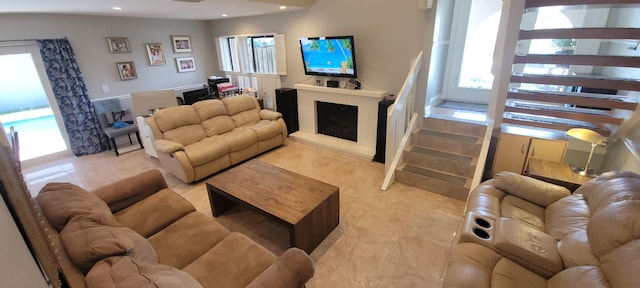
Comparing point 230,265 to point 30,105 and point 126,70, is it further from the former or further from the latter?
point 30,105

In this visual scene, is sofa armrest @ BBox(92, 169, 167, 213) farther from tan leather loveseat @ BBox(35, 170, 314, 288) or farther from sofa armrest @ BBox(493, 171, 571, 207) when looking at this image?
sofa armrest @ BBox(493, 171, 571, 207)

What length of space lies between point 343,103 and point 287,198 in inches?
95.1

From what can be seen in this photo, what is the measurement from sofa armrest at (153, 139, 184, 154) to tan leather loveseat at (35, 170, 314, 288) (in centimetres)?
105

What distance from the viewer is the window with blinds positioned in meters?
2.30

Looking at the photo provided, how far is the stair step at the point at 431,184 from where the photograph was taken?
3.03 meters

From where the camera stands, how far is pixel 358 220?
2746 millimetres

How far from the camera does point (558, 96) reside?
266cm

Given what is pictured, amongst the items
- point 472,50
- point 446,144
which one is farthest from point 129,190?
point 472,50

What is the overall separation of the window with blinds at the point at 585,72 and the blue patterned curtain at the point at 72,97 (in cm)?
593

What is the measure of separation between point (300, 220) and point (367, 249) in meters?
0.69

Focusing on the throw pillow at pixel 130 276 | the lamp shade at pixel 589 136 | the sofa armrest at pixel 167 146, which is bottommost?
the sofa armrest at pixel 167 146

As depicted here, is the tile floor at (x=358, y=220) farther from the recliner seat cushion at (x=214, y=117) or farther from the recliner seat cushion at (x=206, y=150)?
the recliner seat cushion at (x=214, y=117)

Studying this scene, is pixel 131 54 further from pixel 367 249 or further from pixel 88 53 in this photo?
pixel 367 249

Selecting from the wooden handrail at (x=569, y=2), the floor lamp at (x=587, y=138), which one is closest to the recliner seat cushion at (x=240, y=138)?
the wooden handrail at (x=569, y=2)
